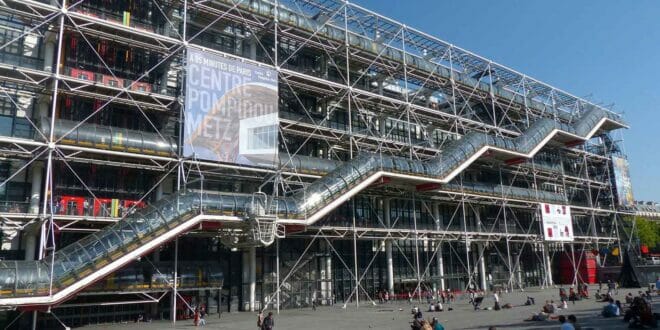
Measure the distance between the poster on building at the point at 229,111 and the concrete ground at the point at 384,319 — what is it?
23.3 ft

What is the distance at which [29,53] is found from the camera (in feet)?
73.6

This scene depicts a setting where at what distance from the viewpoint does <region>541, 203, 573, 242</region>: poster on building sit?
3862 cm

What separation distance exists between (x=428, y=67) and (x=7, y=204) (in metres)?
25.5

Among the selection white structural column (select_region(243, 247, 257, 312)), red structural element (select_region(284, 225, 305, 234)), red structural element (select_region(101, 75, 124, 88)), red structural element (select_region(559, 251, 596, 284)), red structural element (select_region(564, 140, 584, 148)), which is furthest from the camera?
red structural element (select_region(559, 251, 596, 284))

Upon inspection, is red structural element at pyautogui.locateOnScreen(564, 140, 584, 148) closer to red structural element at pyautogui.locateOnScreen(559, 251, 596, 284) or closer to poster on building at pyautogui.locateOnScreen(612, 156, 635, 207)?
poster on building at pyautogui.locateOnScreen(612, 156, 635, 207)

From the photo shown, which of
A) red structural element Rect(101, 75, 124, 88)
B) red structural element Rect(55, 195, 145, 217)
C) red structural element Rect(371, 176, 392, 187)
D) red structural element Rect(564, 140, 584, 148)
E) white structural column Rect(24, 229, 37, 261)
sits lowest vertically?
white structural column Rect(24, 229, 37, 261)

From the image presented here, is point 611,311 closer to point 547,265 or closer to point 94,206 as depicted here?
point 94,206

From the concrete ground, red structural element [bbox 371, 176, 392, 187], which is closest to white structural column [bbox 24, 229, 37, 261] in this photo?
the concrete ground

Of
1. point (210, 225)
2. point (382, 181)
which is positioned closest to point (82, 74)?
point (210, 225)

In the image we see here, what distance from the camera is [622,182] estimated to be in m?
49.5

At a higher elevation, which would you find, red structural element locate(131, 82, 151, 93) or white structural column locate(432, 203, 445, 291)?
red structural element locate(131, 82, 151, 93)

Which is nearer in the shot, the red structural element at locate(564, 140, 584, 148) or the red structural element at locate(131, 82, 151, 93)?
the red structural element at locate(131, 82, 151, 93)

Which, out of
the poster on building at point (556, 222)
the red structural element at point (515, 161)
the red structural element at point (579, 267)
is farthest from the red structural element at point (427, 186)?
the red structural element at point (579, 267)

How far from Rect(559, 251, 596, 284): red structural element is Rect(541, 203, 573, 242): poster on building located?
4.36 m
